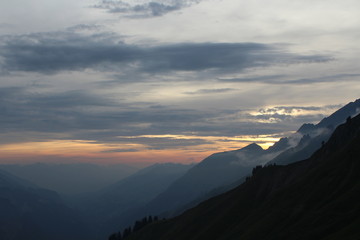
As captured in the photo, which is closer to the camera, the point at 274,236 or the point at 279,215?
the point at 274,236

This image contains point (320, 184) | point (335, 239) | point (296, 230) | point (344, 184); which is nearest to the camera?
point (335, 239)

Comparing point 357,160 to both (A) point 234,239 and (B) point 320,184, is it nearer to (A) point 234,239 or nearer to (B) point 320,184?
(B) point 320,184

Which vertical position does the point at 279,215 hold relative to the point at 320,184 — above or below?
below

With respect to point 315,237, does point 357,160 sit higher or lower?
higher

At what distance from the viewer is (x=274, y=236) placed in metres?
170

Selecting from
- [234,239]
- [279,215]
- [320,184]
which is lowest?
[234,239]

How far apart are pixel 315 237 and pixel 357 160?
5726 cm

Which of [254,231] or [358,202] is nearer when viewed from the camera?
[358,202]

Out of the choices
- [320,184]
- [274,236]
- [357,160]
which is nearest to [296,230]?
[274,236]

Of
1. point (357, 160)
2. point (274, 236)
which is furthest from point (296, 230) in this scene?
point (357, 160)

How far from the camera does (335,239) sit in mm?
131750

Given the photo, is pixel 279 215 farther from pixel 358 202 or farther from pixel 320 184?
pixel 358 202

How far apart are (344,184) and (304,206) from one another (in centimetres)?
1900

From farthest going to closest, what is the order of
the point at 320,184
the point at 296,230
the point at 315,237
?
1. the point at 320,184
2. the point at 296,230
3. the point at 315,237
